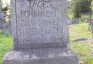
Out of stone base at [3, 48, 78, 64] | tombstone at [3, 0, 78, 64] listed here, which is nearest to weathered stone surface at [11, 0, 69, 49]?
tombstone at [3, 0, 78, 64]

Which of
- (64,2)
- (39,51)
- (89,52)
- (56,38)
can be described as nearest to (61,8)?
(64,2)

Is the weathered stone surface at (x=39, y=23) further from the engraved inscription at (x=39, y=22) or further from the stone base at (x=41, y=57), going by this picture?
the stone base at (x=41, y=57)

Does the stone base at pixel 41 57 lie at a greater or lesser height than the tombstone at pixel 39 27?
lesser

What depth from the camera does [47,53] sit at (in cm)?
416

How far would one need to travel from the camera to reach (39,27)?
14.3ft

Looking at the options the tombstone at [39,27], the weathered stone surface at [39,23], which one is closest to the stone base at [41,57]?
the tombstone at [39,27]

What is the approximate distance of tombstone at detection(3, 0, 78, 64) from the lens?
4258 millimetres

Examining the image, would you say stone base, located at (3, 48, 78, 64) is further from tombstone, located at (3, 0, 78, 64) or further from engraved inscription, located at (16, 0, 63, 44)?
engraved inscription, located at (16, 0, 63, 44)

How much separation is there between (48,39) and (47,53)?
32 centimetres

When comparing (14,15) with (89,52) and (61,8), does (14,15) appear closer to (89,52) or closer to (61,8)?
(61,8)

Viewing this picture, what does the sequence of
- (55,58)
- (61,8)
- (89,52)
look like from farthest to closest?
(89,52) → (61,8) → (55,58)

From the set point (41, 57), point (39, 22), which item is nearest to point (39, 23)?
point (39, 22)

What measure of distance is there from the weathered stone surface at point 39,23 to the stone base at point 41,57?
25 centimetres

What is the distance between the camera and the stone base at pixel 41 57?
4.02 meters
